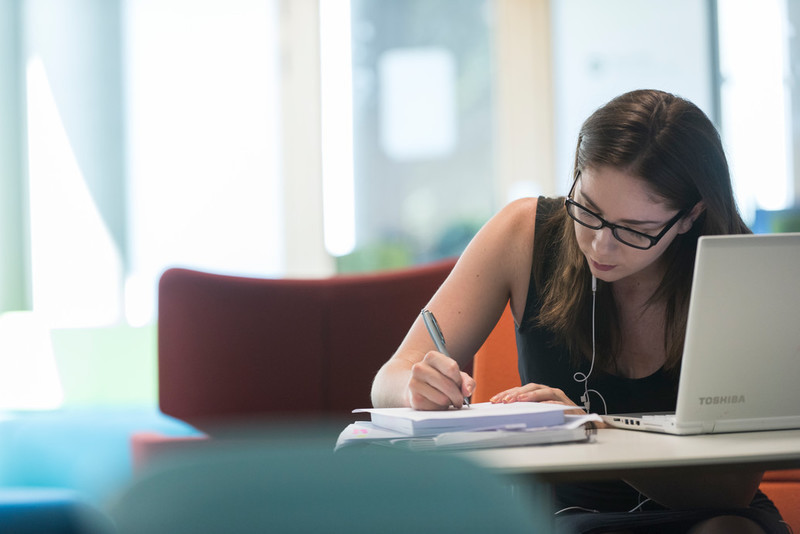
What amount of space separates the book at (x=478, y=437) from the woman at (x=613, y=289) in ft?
0.51

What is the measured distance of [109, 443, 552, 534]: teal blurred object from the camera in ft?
1.25

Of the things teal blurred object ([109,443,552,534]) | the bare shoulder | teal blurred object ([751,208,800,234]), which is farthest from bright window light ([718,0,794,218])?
teal blurred object ([109,443,552,534])

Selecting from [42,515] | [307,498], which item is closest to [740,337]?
[307,498]

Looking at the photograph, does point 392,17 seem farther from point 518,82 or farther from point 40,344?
point 40,344

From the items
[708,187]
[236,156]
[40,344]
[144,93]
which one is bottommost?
[40,344]

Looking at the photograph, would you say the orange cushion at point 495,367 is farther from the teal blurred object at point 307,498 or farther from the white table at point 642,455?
the teal blurred object at point 307,498

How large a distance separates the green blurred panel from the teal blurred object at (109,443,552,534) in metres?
3.52

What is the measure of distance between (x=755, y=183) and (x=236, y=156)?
2411mm

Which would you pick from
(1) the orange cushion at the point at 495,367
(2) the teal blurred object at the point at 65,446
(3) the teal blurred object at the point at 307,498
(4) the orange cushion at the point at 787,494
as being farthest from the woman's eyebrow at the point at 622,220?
(2) the teal blurred object at the point at 65,446

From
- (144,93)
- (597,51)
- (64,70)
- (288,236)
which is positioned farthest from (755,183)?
(64,70)

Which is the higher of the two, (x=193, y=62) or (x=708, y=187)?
(x=193, y=62)

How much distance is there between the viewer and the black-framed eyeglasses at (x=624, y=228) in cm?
143

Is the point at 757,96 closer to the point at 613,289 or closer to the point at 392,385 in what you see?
the point at 613,289

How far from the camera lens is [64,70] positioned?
386cm
